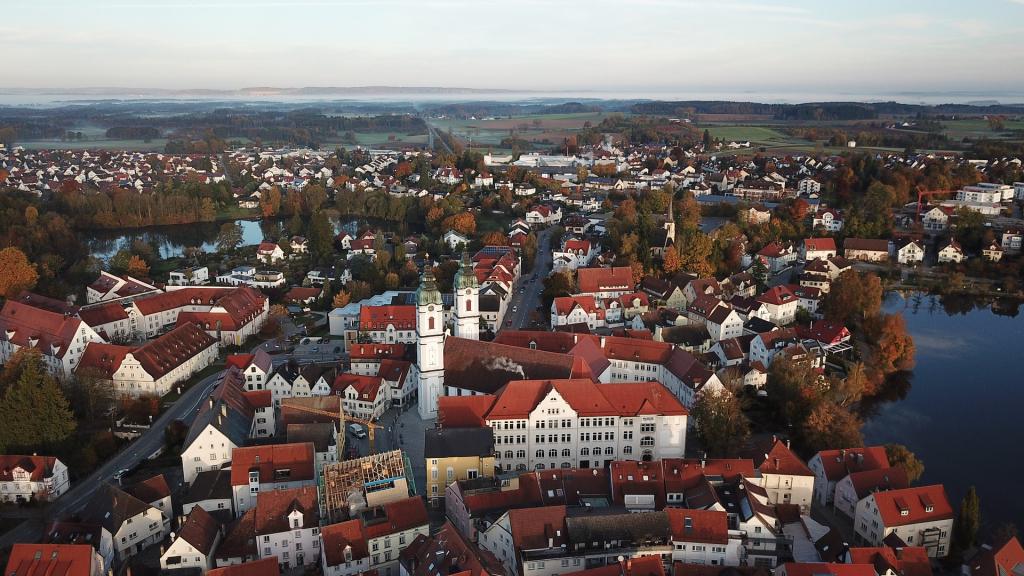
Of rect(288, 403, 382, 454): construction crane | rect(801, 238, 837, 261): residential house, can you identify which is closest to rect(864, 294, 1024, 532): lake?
rect(801, 238, 837, 261): residential house

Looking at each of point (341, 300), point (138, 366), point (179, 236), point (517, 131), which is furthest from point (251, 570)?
point (517, 131)

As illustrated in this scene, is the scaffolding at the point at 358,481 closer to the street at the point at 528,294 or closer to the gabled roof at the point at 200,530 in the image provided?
the gabled roof at the point at 200,530

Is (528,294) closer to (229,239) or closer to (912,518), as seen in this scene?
(229,239)

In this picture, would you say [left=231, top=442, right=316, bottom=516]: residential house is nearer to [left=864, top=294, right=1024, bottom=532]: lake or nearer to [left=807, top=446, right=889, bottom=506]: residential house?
[left=807, top=446, right=889, bottom=506]: residential house

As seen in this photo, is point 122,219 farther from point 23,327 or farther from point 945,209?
point 945,209

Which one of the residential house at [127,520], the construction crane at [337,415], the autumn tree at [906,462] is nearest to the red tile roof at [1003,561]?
the autumn tree at [906,462]

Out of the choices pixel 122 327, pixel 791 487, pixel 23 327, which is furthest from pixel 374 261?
pixel 791 487
